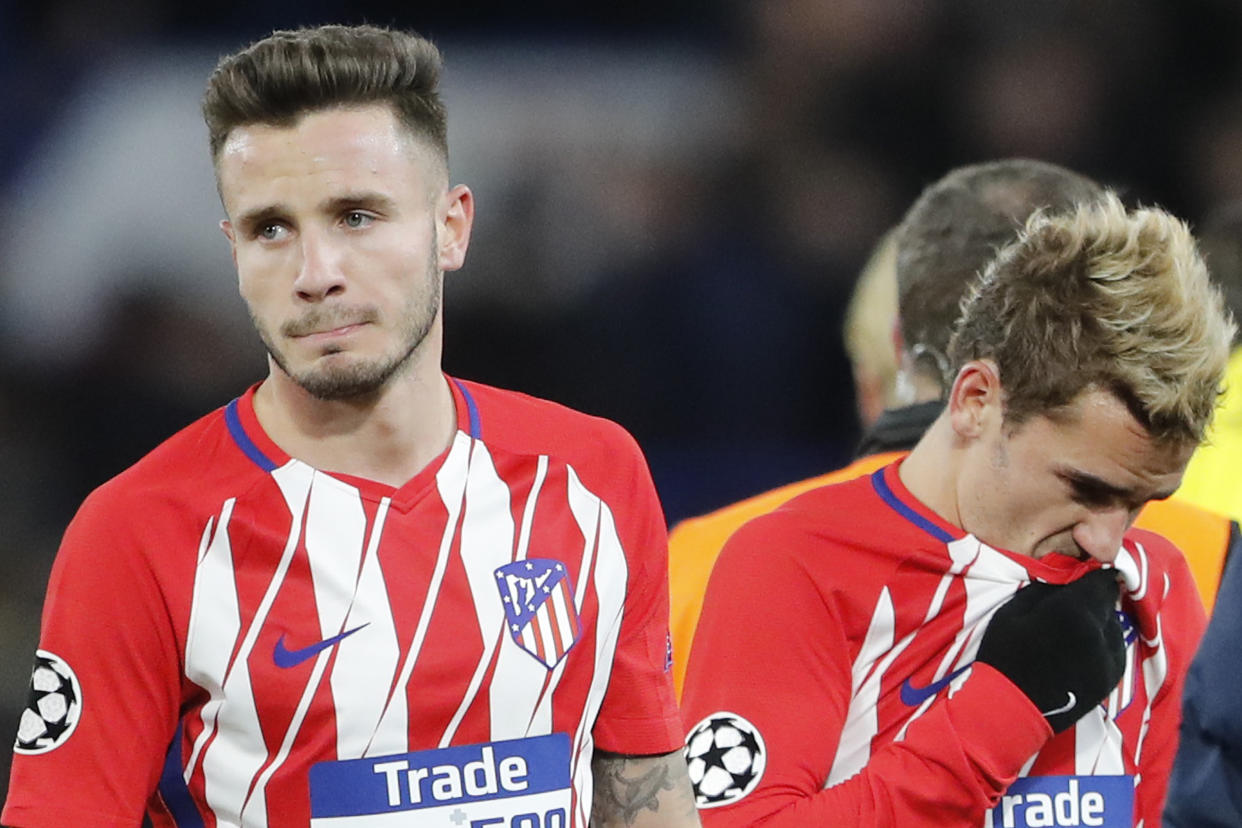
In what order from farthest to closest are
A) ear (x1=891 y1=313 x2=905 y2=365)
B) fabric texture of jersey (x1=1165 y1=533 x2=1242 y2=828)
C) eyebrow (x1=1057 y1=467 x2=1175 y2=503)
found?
1. ear (x1=891 y1=313 x2=905 y2=365)
2. eyebrow (x1=1057 y1=467 x2=1175 y2=503)
3. fabric texture of jersey (x1=1165 y1=533 x2=1242 y2=828)

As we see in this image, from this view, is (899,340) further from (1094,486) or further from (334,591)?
(334,591)

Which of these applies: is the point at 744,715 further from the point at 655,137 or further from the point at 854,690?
the point at 655,137

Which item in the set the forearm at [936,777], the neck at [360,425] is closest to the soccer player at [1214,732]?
the forearm at [936,777]

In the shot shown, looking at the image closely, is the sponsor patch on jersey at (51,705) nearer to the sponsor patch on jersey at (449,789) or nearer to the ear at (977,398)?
the sponsor patch on jersey at (449,789)

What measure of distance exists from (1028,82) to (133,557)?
533 cm

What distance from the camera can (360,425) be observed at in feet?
6.96

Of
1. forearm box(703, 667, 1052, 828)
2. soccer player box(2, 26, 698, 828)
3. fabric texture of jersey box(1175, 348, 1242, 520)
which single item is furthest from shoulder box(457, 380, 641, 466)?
fabric texture of jersey box(1175, 348, 1242, 520)

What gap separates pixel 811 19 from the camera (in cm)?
673

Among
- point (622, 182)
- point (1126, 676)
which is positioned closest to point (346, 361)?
point (1126, 676)

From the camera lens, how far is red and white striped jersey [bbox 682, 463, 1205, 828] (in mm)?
2189

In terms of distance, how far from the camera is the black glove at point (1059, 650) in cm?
223

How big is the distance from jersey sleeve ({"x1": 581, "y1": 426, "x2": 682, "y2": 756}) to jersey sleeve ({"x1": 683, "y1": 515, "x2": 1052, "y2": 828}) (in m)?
0.08

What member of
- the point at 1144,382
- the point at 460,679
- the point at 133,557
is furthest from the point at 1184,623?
the point at 133,557

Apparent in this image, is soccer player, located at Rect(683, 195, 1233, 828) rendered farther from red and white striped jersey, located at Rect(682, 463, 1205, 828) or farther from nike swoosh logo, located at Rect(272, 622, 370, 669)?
nike swoosh logo, located at Rect(272, 622, 370, 669)
